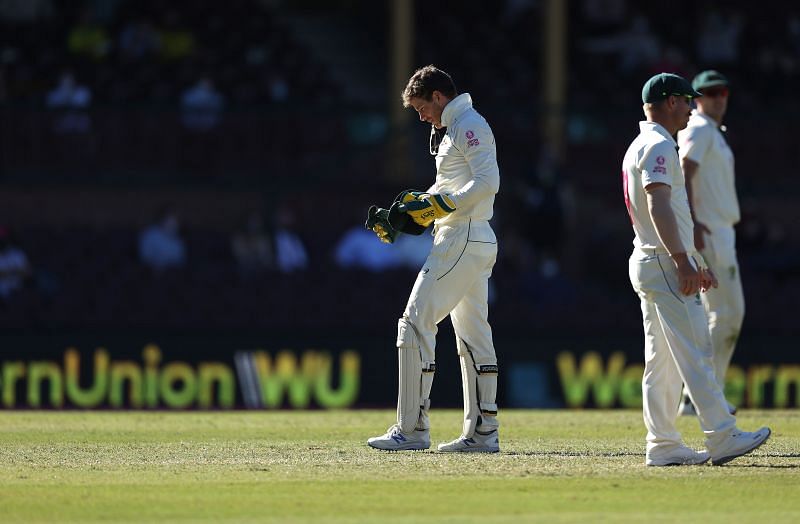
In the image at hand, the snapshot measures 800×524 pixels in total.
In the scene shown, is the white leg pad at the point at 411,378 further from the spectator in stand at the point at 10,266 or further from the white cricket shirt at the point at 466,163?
the spectator in stand at the point at 10,266

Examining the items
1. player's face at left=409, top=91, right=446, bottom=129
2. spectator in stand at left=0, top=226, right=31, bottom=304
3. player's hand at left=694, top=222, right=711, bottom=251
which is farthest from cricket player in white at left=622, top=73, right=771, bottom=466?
spectator in stand at left=0, top=226, right=31, bottom=304

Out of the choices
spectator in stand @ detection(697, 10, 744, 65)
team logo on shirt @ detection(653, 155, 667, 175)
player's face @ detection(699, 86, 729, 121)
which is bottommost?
team logo on shirt @ detection(653, 155, 667, 175)

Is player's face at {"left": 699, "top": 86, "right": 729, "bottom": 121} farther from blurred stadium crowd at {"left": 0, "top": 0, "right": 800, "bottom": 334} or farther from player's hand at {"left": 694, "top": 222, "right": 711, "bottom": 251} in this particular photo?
blurred stadium crowd at {"left": 0, "top": 0, "right": 800, "bottom": 334}

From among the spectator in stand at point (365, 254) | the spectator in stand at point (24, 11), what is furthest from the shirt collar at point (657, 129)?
the spectator in stand at point (24, 11)

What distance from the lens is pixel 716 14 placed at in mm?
24641

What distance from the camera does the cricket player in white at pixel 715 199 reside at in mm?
10250

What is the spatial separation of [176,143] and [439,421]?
10.2 metres

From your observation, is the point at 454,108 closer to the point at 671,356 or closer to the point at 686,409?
the point at 671,356

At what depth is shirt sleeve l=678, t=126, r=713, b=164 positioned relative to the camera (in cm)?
1021

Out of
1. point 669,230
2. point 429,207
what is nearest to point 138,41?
point 429,207

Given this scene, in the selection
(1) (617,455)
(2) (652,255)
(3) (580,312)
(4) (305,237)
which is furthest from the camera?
(4) (305,237)

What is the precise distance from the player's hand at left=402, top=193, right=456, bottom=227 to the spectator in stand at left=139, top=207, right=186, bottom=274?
1031 cm

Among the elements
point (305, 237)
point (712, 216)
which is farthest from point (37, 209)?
point (712, 216)

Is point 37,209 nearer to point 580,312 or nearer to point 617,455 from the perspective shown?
point 580,312
